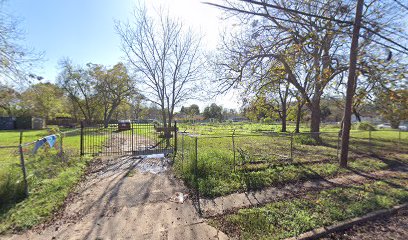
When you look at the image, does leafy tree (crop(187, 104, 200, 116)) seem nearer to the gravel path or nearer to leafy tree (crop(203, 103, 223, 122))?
leafy tree (crop(203, 103, 223, 122))

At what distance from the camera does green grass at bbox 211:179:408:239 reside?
3.65 meters

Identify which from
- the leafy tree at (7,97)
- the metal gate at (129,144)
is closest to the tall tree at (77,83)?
the leafy tree at (7,97)

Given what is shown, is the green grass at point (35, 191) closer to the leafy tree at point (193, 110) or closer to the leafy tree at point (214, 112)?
the leafy tree at point (193, 110)

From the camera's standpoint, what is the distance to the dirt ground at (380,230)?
11.9 ft

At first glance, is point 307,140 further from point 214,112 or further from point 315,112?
point 214,112

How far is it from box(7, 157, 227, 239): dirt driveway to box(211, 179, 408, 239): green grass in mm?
566

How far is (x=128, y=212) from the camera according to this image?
4.25 metres

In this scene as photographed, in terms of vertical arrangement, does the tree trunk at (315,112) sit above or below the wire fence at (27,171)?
above

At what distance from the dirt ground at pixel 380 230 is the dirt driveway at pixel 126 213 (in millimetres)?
2392

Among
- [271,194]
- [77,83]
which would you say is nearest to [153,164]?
[271,194]

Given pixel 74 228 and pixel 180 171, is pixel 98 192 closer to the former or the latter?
pixel 74 228

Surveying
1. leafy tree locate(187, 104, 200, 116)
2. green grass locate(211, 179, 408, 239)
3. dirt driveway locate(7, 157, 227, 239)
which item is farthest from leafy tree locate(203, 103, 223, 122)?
green grass locate(211, 179, 408, 239)

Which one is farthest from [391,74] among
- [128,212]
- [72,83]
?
[72,83]

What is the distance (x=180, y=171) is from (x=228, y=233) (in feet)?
11.4
